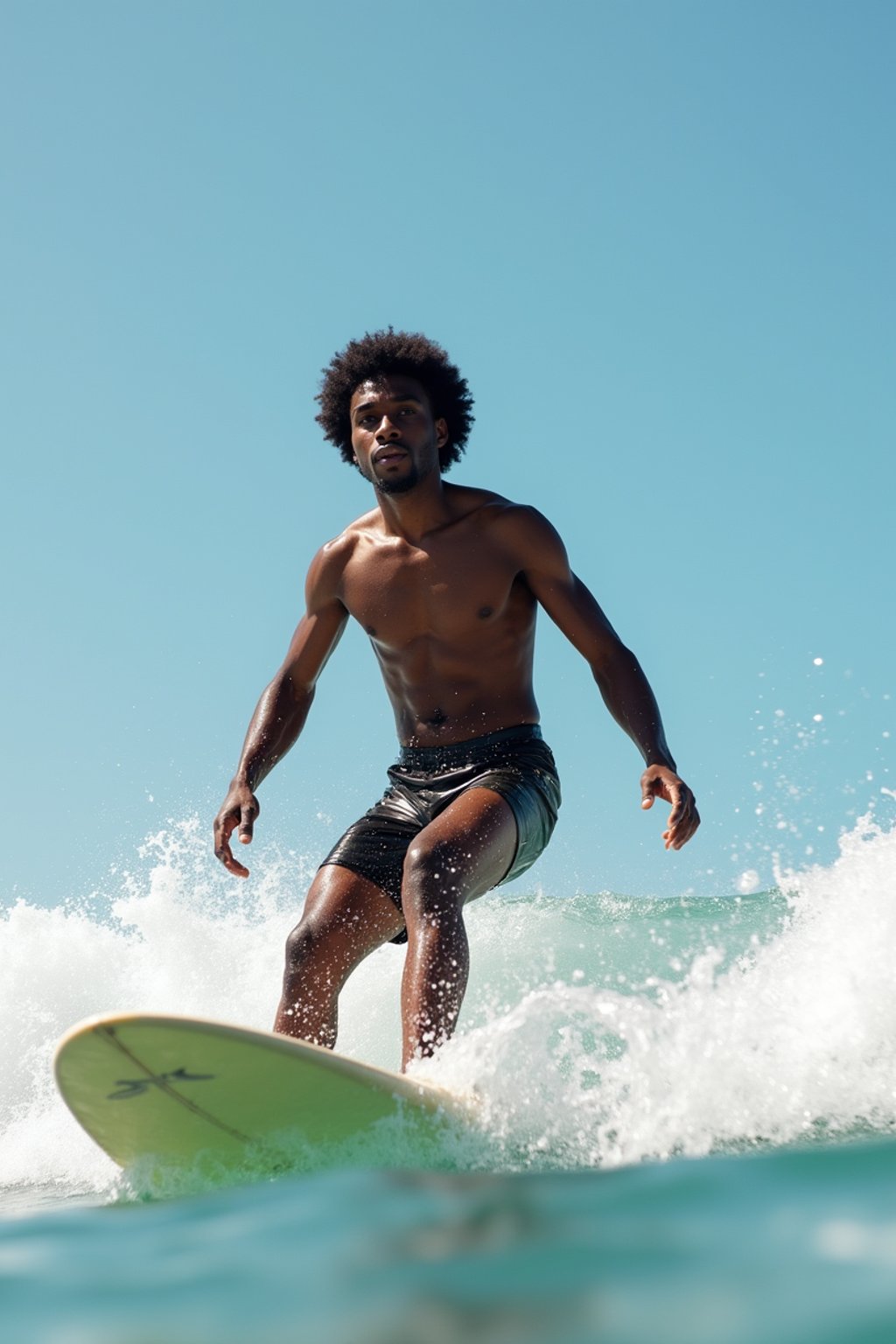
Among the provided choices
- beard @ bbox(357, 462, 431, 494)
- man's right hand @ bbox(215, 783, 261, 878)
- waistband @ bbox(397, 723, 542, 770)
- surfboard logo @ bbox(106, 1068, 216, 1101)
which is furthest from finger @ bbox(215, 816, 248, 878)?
surfboard logo @ bbox(106, 1068, 216, 1101)

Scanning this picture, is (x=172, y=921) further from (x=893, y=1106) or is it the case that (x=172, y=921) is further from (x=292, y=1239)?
(x=292, y=1239)

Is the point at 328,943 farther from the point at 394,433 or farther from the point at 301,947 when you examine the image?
the point at 394,433

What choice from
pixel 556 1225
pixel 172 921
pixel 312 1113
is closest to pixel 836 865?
pixel 312 1113

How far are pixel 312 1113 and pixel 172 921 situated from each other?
20.7 feet

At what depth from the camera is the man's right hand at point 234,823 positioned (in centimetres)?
421

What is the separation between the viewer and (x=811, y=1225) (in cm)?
154

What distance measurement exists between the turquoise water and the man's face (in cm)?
204

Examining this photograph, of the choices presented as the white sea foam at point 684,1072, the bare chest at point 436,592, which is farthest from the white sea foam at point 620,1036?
the bare chest at point 436,592

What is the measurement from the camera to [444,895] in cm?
354

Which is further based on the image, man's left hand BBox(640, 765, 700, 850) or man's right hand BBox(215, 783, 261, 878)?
man's right hand BBox(215, 783, 261, 878)

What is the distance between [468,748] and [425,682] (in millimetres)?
303

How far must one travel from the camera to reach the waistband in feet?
14.0

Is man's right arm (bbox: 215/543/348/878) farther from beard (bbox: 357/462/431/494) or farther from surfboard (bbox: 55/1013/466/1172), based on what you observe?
surfboard (bbox: 55/1013/466/1172)

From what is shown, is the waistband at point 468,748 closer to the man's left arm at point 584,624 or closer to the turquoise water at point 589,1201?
the man's left arm at point 584,624
